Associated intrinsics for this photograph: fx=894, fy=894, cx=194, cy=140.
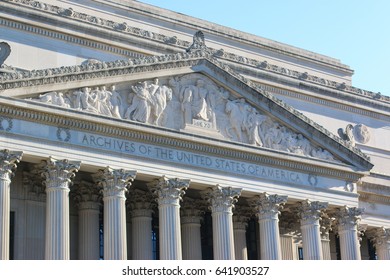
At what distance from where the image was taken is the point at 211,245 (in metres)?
44.2

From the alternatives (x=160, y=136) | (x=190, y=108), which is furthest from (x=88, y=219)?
(x=190, y=108)

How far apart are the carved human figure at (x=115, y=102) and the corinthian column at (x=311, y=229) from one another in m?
10.8

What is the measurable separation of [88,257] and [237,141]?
8.75 m

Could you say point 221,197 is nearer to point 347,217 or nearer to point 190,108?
point 190,108

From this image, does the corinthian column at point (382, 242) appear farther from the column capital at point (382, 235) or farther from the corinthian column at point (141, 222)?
the corinthian column at point (141, 222)

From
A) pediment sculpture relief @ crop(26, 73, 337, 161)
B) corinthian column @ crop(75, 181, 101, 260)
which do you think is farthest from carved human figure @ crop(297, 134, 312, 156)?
corinthian column @ crop(75, 181, 101, 260)

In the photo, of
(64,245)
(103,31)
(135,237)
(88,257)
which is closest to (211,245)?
(135,237)

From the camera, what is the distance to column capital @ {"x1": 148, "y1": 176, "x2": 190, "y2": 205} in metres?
38.7

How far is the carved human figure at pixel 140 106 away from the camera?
1524 inches

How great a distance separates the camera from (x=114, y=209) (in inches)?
1458

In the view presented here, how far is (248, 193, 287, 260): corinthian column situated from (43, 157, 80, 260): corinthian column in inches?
394

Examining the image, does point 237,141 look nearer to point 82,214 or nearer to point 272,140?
point 272,140

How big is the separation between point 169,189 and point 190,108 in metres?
4.10

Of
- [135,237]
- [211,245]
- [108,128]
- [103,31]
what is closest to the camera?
[108,128]
